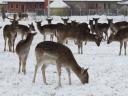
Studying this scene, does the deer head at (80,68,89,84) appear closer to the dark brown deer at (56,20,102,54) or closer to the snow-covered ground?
the snow-covered ground

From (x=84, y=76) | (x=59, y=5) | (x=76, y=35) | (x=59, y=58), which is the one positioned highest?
(x=59, y=58)

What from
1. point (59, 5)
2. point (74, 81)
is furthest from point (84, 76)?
point (59, 5)

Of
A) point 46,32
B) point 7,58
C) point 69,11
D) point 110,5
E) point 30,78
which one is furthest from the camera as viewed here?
point 110,5

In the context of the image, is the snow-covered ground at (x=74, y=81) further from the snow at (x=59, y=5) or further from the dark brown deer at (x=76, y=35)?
the snow at (x=59, y=5)

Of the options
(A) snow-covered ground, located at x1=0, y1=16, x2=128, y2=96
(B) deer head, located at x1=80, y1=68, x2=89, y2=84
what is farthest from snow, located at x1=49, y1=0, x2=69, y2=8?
(B) deer head, located at x1=80, y1=68, x2=89, y2=84

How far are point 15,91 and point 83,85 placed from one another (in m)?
2.12

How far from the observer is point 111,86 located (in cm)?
1332

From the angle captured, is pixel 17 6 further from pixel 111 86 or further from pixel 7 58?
pixel 111 86

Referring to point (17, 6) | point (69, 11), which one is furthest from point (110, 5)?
point (17, 6)

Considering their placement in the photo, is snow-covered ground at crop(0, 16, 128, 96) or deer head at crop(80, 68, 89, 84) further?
deer head at crop(80, 68, 89, 84)

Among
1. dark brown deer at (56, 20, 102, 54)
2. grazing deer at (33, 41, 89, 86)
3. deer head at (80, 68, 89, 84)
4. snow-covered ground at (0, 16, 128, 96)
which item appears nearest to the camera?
snow-covered ground at (0, 16, 128, 96)

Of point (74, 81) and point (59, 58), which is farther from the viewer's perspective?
point (74, 81)

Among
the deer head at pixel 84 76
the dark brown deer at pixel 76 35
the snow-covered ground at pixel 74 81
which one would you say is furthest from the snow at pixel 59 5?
the deer head at pixel 84 76

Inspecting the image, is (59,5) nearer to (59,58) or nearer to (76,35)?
(76,35)
